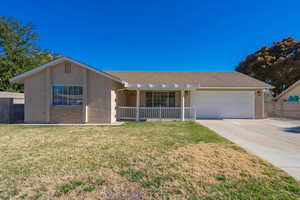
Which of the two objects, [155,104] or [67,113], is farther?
[155,104]

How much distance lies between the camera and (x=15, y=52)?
1994cm

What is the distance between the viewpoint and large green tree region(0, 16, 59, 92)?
59.5 ft

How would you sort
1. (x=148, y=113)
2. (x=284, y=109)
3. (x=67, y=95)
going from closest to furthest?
(x=67, y=95) → (x=148, y=113) → (x=284, y=109)

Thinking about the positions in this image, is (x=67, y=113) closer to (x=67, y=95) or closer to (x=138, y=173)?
(x=67, y=95)

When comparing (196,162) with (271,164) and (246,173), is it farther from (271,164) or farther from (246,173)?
(271,164)

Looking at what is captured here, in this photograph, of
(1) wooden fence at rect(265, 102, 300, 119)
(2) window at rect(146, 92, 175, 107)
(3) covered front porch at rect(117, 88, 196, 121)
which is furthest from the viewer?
(1) wooden fence at rect(265, 102, 300, 119)

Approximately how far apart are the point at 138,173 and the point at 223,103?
10.8 meters

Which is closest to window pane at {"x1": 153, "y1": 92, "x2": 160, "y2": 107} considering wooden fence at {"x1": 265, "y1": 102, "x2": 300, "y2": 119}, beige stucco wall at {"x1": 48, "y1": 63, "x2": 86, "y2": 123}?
beige stucco wall at {"x1": 48, "y1": 63, "x2": 86, "y2": 123}

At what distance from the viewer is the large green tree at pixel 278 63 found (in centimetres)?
1978

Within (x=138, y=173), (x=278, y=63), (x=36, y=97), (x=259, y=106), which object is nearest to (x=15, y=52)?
(x=36, y=97)

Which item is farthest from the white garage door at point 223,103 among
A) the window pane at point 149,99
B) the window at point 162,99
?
the window pane at point 149,99

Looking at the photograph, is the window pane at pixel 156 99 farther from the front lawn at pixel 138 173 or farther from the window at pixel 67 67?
the front lawn at pixel 138 173

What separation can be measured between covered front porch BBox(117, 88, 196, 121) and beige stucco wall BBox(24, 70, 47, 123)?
15.7 ft

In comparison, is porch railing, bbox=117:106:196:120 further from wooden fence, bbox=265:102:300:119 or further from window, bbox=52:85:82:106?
wooden fence, bbox=265:102:300:119
